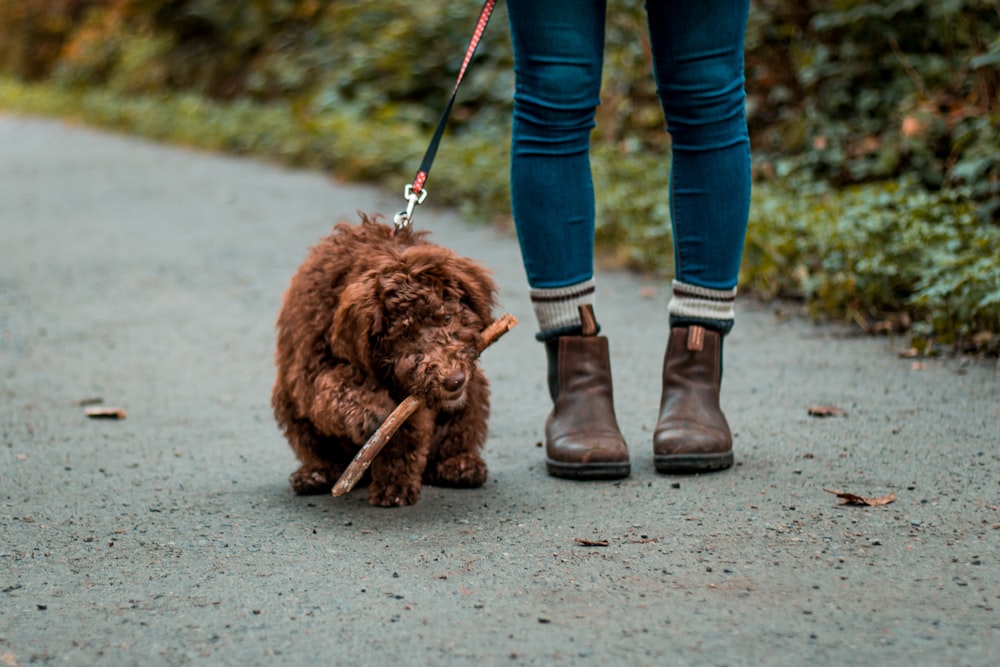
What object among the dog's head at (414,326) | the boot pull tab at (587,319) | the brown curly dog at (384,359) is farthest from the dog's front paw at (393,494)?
the boot pull tab at (587,319)

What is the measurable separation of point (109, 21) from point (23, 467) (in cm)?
1880

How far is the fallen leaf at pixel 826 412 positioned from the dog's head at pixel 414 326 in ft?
4.48

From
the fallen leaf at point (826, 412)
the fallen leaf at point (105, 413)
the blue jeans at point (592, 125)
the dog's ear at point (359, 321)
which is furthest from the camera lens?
the fallen leaf at point (105, 413)

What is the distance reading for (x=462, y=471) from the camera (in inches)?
121

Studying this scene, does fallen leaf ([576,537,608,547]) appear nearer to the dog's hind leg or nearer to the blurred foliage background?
the dog's hind leg

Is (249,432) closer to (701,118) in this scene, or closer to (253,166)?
(701,118)

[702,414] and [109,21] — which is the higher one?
[109,21]

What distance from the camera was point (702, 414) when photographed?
3.19 m

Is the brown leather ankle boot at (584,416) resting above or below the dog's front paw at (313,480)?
above

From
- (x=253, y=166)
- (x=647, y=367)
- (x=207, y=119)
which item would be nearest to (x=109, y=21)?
(x=207, y=119)

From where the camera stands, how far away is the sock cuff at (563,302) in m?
3.21

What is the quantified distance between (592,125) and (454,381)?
0.85 metres

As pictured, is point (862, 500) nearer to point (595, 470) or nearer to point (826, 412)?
point (595, 470)

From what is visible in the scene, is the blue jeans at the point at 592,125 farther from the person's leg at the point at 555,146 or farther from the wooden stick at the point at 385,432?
the wooden stick at the point at 385,432
